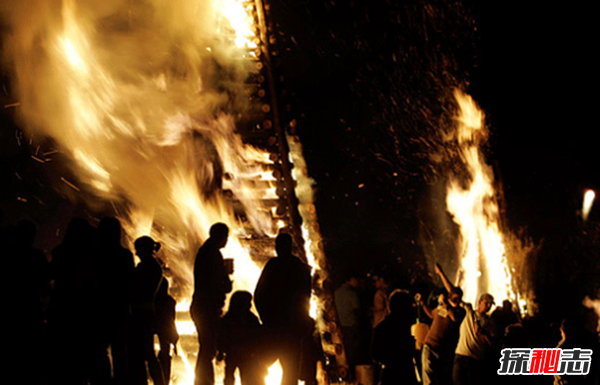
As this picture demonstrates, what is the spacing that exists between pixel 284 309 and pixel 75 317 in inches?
77.2

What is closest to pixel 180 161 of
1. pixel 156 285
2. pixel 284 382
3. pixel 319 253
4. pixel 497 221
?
pixel 319 253

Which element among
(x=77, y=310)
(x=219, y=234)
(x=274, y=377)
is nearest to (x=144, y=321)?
(x=77, y=310)

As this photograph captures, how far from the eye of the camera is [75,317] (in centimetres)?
530

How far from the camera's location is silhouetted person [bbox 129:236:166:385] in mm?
6016

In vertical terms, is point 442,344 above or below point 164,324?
below

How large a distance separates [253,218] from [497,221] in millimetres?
13595

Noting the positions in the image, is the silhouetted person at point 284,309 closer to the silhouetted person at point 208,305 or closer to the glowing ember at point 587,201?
the silhouetted person at point 208,305

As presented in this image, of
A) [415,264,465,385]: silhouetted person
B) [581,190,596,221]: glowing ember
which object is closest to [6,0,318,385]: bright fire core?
[415,264,465,385]: silhouetted person

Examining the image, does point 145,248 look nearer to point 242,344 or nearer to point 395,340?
point 242,344

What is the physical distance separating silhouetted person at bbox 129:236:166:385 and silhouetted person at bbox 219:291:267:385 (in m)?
0.69

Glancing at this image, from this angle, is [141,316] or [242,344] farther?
[242,344]

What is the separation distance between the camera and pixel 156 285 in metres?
6.27

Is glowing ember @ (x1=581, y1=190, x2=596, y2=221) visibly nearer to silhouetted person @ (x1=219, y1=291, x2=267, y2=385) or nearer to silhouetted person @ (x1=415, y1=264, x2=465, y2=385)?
silhouetted person @ (x1=415, y1=264, x2=465, y2=385)

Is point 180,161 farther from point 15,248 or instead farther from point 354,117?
point 354,117
